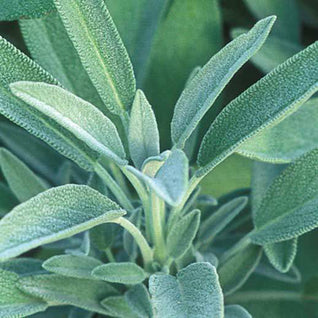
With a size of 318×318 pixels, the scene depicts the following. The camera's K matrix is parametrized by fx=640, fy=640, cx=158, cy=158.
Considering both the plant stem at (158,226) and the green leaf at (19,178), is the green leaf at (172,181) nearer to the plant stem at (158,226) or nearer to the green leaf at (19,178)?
the plant stem at (158,226)

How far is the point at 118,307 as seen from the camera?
68 cm

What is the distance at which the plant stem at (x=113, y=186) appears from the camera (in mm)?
645

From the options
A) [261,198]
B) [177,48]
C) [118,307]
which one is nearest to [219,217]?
[261,198]

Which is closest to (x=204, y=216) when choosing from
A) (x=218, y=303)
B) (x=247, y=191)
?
(x=247, y=191)

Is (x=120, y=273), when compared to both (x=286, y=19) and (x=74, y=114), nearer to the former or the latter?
(x=74, y=114)

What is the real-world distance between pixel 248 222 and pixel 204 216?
9cm

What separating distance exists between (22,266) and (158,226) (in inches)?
7.2

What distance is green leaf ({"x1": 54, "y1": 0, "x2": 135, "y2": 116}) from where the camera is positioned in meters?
0.59

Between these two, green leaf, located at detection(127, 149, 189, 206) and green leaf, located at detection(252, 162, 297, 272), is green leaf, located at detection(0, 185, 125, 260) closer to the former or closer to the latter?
green leaf, located at detection(127, 149, 189, 206)

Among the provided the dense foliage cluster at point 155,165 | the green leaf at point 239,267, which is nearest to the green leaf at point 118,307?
the dense foliage cluster at point 155,165

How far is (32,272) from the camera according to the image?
716mm

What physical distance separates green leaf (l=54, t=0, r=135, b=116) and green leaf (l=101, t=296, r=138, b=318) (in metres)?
0.20

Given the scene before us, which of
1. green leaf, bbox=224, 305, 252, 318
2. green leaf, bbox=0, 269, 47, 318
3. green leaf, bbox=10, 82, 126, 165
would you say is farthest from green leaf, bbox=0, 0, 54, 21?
green leaf, bbox=224, 305, 252, 318

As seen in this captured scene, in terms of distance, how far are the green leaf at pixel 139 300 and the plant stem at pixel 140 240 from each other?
3 cm
